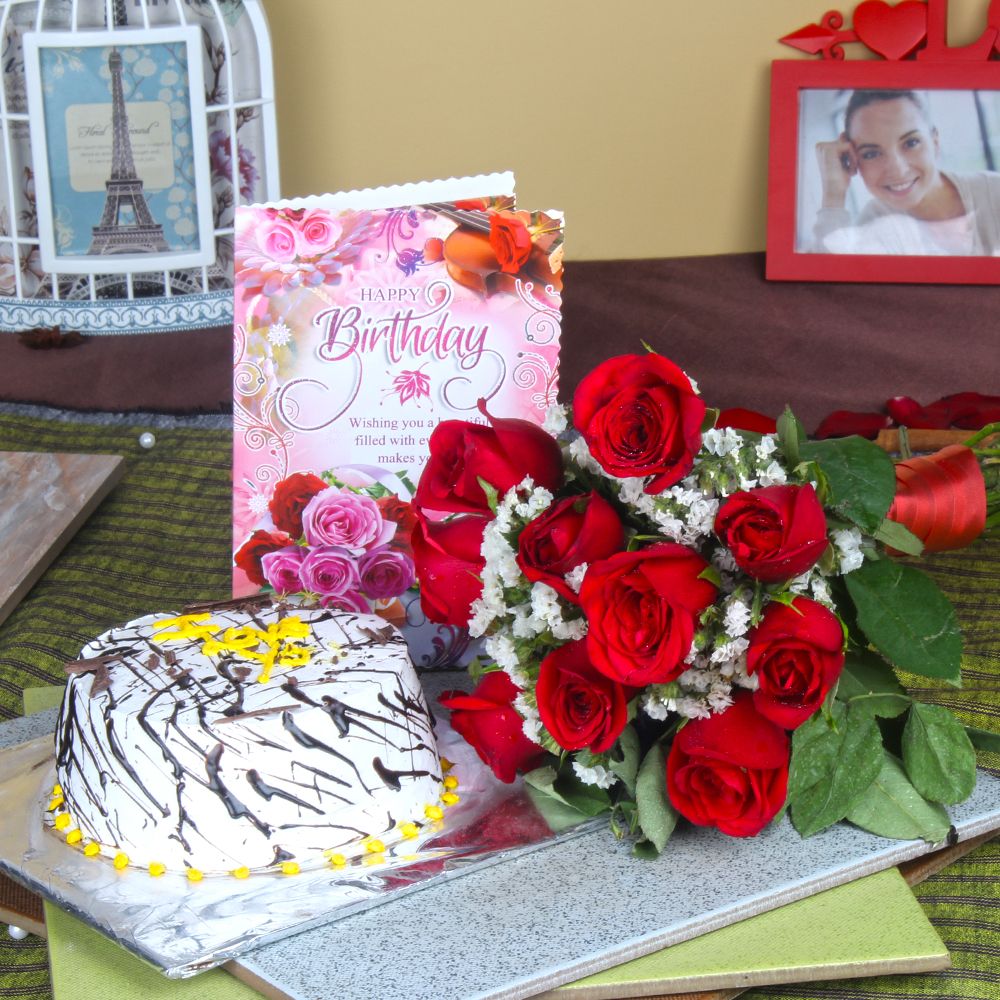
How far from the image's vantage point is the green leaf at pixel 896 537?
688 mm

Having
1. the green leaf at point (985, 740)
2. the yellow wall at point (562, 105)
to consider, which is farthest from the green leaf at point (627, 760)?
the yellow wall at point (562, 105)

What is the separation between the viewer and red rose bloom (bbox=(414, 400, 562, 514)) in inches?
27.8

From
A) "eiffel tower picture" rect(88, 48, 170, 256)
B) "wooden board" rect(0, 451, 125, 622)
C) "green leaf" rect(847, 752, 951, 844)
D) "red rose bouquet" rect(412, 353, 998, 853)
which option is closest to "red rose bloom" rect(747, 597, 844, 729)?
"red rose bouquet" rect(412, 353, 998, 853)

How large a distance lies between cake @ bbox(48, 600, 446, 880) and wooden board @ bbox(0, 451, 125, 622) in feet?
1.69

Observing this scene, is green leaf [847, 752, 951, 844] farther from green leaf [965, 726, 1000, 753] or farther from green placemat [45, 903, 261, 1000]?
green placemat [45, 903, 261, 1000]

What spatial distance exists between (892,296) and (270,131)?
838 mm

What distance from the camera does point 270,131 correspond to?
5.40ft

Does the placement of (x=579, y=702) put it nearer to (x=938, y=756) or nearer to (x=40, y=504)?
(x=938, y=756)

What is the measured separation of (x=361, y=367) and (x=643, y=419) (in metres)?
0.37

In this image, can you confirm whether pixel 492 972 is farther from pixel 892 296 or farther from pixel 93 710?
pixel 892 296

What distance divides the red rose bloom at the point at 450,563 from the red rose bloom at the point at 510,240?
9.8 inches

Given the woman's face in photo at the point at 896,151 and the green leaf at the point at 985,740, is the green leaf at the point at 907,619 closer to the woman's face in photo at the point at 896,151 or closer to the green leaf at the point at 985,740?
the green leaf at the point at 985,740

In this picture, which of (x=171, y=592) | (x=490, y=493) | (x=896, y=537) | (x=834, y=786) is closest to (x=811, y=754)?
(x=834, y=786)

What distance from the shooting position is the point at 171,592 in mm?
1220
